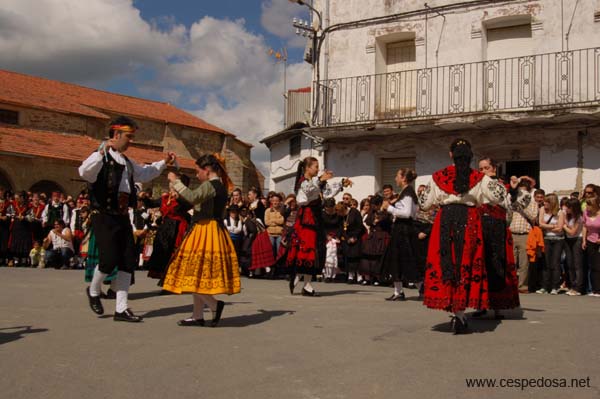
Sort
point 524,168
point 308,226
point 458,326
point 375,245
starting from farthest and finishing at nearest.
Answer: point 524,168, point 375,245, point 308,226, point 458,326

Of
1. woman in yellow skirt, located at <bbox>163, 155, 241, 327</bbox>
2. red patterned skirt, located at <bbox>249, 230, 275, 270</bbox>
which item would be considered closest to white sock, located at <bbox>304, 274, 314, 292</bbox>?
woman in yellow skirt, located at <bbox>163, 155, 241, 327</bbox>

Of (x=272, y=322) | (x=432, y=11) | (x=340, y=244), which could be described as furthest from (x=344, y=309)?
(x=432, y=11)

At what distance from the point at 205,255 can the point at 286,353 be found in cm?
172

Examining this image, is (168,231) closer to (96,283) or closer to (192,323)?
(96,283)

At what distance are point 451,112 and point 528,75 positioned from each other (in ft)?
6.82

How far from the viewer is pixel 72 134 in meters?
38.6

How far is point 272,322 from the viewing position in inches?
275

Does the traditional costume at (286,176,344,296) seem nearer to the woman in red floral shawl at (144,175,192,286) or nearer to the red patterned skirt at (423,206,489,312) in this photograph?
the woman in red floral shawl at (144,175,192,286)

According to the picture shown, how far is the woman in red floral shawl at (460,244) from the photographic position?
6398mm

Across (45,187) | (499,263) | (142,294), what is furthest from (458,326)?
(45,187)

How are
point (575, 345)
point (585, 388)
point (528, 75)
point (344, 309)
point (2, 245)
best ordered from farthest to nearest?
point (2, 245)
point (528, 75)
point (344, 309)
point (575, 345)
point (585, 388)

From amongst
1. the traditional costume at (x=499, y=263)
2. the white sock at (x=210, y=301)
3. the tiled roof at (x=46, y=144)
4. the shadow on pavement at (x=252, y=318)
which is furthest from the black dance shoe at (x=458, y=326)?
the tiled roof at (x=46, y=144)

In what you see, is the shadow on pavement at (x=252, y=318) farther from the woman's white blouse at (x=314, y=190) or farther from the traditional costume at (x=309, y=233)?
the woman's white blouse at (x=314, y=190)

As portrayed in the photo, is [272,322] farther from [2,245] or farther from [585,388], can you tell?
[2,245]
